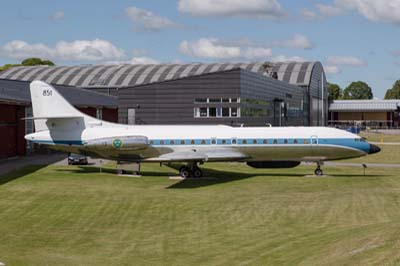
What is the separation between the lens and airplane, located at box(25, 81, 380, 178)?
118ft

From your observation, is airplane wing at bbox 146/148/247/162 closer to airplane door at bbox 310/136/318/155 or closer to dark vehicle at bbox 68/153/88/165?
airplane door at bbox 310/136/318/155

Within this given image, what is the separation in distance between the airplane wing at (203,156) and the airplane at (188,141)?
6 cm

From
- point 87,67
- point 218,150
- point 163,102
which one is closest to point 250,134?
point 218,150

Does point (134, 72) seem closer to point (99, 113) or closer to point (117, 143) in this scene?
point (99, 113)

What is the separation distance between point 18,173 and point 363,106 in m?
112

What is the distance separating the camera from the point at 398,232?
16906 mm

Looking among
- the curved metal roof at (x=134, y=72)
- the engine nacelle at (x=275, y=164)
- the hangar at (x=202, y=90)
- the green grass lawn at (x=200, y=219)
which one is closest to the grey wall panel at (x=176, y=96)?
the hangar at (x=202, y=90)

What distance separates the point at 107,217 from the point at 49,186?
9.85m

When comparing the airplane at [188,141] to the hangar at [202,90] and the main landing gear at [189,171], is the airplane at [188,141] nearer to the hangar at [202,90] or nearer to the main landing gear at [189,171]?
the main landing gear at [189,171]

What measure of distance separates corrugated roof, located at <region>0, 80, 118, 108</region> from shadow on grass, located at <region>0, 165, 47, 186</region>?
6.20 m

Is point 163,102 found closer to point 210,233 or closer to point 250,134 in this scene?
point 250,134

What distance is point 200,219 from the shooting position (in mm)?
23641

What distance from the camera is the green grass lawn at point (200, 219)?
17234 millimetres

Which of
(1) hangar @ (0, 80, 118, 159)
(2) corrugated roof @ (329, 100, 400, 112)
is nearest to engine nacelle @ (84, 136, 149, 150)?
(1) hangar @ (0, 80, 118, 159)
